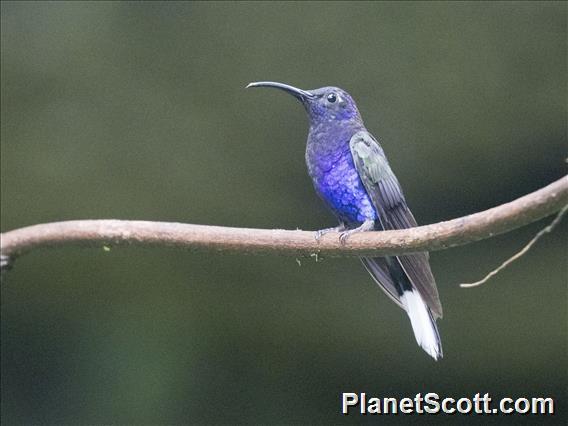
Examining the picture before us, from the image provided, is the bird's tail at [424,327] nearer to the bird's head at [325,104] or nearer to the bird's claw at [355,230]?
the bird's claw at [355,230]

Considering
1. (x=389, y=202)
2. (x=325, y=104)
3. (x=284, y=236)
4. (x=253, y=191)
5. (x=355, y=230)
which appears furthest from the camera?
(x=253, y=191)

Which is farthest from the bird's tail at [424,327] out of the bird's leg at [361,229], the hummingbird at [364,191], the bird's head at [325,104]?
the bird's head at [325,104]

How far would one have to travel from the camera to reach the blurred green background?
3061 mm

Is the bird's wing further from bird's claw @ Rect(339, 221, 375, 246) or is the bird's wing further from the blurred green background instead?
the blurred green background

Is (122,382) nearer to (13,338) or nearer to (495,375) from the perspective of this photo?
(13,338)

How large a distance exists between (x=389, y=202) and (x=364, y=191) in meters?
0.11

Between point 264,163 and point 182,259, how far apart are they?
82 centimetres

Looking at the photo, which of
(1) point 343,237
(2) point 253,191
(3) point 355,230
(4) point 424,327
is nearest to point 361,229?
(3) point 355,230

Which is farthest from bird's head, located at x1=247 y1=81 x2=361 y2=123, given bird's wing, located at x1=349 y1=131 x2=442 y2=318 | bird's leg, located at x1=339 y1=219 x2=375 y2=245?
bird's leg, located at x1=339 y1=219 x2=375 y2=245

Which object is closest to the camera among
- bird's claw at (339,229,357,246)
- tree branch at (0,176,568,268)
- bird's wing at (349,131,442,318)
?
tree branch at (0,176,568,268)


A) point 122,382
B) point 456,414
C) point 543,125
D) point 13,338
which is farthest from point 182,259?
point 543,125

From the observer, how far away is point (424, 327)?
2.09 meters

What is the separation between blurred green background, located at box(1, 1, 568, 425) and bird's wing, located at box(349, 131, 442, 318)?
1034mm

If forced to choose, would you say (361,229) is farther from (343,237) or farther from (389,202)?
(343,237)
